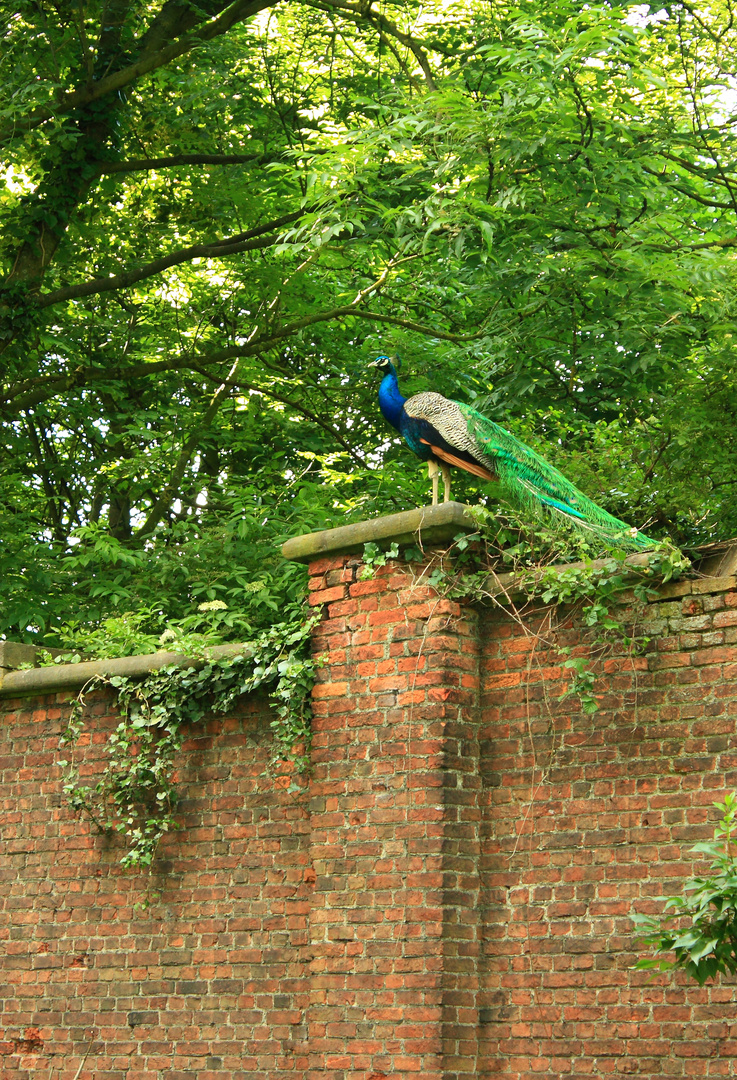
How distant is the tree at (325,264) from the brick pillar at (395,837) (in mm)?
2308

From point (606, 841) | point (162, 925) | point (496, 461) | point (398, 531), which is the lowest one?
point (162, 925)

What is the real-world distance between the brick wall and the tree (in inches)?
92.5

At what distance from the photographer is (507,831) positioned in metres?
5.37

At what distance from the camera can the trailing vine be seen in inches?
241

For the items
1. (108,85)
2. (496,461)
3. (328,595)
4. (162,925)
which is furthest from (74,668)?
(108,85)

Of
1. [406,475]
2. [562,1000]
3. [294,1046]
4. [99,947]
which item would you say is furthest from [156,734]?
[406,475]

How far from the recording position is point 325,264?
1096 centimetres

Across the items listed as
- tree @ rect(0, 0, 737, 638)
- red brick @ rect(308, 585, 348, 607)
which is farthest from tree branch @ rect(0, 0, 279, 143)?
red brick @ rect(308, 585, 348, 607)

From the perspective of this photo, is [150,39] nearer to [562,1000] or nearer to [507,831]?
[507,831]

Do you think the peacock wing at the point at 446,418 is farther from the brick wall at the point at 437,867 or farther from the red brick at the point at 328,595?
the red brick at the point at 328,595

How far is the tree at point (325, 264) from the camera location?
8281 millimetres

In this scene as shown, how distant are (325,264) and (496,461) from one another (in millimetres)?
5527

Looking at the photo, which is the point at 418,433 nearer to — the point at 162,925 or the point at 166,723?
the point at 166,723

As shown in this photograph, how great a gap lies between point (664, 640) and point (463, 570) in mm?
1013
